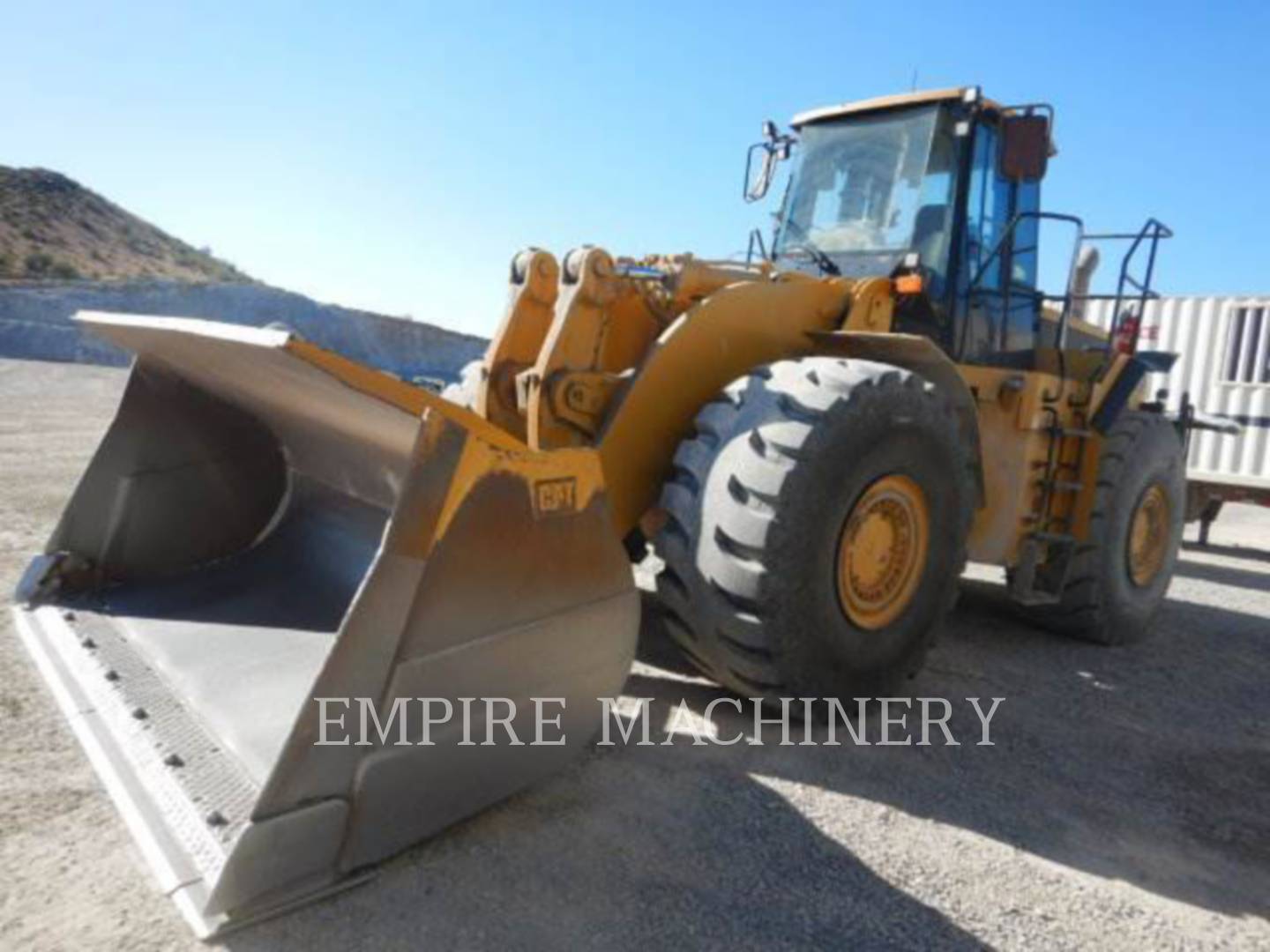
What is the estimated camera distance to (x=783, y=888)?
240cm

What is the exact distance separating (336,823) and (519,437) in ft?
6.18

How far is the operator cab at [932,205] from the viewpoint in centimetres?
469

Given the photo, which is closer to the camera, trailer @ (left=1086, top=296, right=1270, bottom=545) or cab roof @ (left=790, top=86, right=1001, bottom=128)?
cab roof @ (left=790, top=86, right=1001, bottom=128)

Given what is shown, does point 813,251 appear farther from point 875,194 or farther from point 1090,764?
point 1090,764

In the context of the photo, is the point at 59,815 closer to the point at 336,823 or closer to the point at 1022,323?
the point at 336,823

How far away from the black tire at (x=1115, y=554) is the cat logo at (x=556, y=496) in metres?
3.88

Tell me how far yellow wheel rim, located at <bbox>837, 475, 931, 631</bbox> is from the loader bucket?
1.12m

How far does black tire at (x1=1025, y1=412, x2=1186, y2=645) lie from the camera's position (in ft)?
17.4

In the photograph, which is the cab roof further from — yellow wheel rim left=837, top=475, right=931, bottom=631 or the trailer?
the trailer

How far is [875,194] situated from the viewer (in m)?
4.87

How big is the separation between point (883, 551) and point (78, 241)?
4694 cm

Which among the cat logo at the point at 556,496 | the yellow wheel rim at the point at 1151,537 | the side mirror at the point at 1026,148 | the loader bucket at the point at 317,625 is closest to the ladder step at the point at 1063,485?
the yellow wheel rim at the point at 1151,537

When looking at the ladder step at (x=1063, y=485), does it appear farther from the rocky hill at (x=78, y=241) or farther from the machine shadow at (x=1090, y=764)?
the rocky hill at (x=78, y=241)

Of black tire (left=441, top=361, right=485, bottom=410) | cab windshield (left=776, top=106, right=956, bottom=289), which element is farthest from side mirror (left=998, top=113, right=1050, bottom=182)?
black tire (left=441, top=361, right=485, bottom=410)
